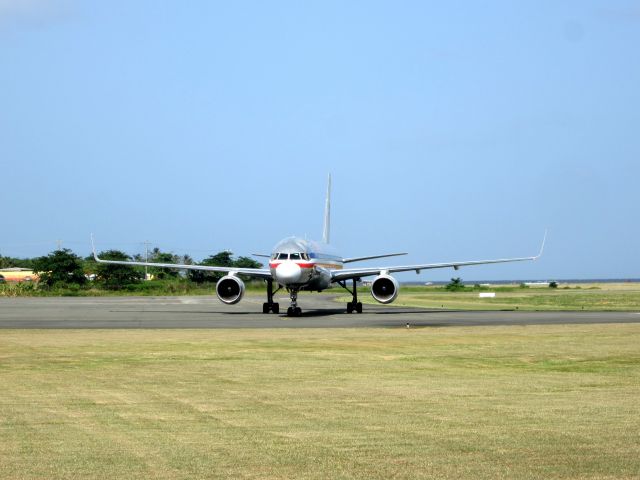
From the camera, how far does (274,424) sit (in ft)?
41.1

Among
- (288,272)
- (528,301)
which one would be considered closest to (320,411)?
(288,272)

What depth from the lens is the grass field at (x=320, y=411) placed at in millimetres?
9914

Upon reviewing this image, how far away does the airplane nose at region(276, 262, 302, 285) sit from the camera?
46938 mm

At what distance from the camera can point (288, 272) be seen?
1848 inches

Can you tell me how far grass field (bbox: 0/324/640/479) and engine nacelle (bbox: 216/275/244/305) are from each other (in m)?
23.8

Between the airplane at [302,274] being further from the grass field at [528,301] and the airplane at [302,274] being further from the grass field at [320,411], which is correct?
the grass field at [320,411]

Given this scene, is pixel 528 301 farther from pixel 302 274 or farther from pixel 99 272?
pixel 99 272

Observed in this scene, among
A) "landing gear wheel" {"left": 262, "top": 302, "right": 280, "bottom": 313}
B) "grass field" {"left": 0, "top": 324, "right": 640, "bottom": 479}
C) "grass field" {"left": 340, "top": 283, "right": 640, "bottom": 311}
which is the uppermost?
"grass field" {"left": 340, "top": 283, "right": 640, "bottom": 311}

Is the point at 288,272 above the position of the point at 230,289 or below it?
above

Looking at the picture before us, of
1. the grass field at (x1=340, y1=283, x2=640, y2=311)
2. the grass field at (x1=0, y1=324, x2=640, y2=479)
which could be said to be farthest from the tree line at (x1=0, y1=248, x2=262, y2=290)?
the grass field at (x1=0, y1=324, x2=640, y2=479)

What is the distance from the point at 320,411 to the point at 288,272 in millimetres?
33291

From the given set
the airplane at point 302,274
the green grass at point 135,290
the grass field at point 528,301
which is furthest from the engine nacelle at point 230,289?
the green grass at point 135,290

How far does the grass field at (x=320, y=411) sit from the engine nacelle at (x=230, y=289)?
23.8 m

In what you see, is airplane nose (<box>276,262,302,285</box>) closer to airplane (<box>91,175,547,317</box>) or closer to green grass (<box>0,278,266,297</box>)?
airplane (<box>91,175,547,317</box>)
